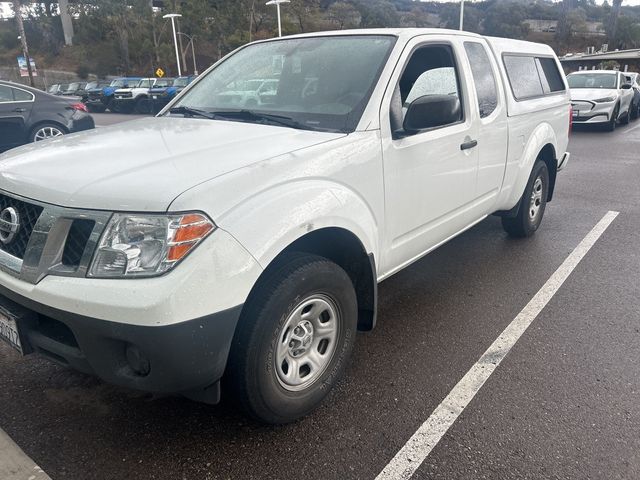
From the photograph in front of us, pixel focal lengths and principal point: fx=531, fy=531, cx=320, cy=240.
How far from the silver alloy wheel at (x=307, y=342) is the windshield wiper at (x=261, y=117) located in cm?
99

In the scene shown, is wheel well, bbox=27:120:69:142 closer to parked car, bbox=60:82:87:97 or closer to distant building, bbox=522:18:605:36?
parked car, bbox=60:82:87:97

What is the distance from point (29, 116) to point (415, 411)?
954 centimetres

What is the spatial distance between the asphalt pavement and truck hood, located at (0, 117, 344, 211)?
3.77 ft

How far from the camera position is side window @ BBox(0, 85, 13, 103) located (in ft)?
31.1

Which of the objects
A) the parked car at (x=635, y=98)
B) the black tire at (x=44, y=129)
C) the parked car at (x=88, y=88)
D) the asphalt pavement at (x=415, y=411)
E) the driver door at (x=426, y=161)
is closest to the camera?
the asphalt pavement at (x=415, y=411)

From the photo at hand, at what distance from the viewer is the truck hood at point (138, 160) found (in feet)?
6.81

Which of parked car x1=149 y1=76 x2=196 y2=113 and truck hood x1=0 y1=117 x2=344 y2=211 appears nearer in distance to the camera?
truck hood x1=0 y1=117 x2=344 y2=211

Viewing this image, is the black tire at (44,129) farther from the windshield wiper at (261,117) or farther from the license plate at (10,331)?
the license plate at (10,331)

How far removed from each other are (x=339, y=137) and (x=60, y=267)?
55.7 inches

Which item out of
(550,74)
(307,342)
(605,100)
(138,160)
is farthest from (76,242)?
(605,100)

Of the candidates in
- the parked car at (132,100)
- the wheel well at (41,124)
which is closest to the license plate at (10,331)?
the wheel well at (41,124)

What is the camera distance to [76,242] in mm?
2113

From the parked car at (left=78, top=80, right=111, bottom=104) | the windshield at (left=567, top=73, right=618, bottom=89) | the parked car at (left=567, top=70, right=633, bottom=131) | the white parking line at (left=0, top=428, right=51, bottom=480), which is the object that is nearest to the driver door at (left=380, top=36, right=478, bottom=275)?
the white parking line at (left=0, top=428, right=51, bottom=480)

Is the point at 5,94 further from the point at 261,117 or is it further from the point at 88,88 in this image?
the point at 88,88
